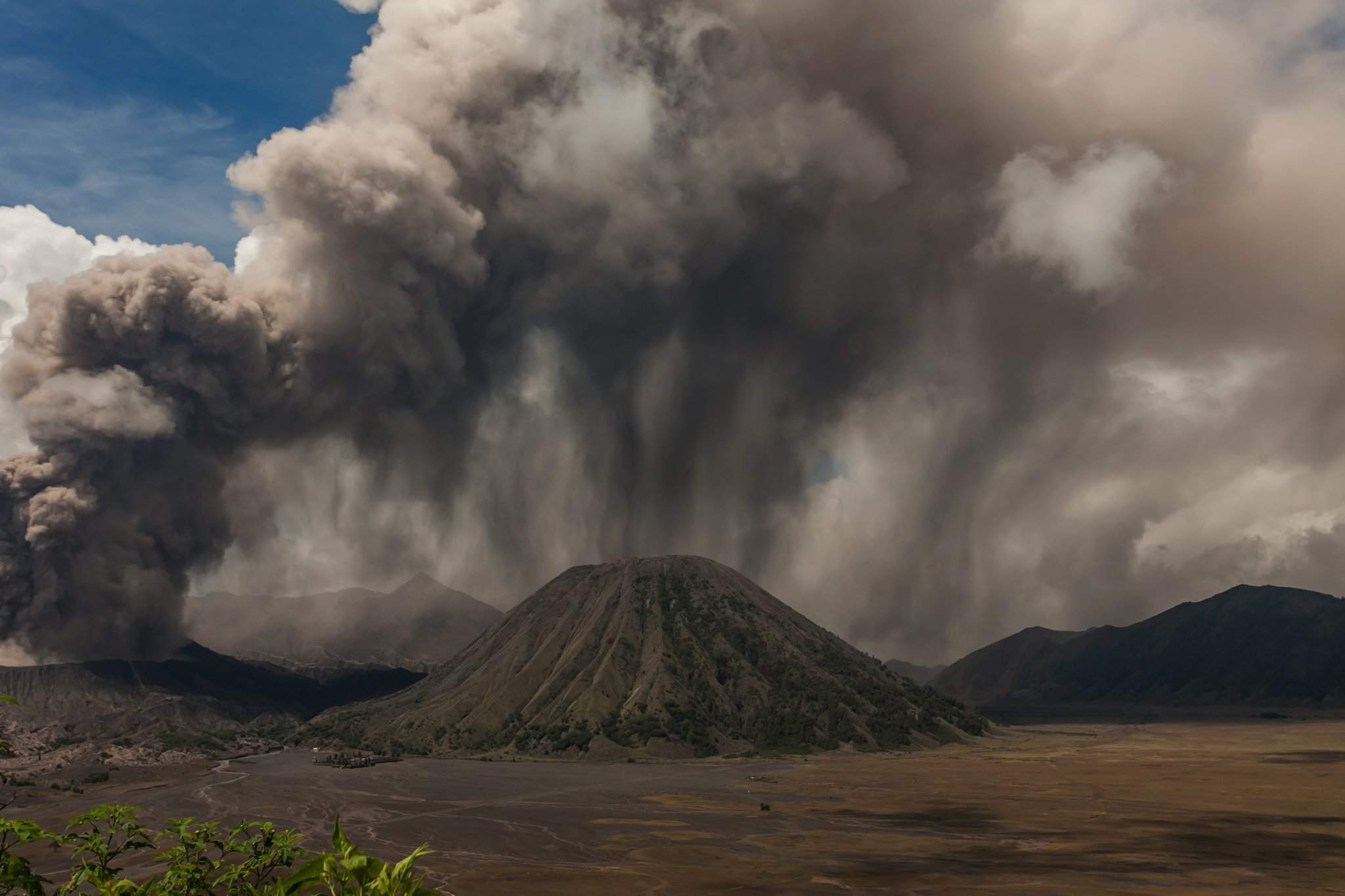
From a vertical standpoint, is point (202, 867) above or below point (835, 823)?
above

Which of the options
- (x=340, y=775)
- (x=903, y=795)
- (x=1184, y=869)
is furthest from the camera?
(x=340, y=775)

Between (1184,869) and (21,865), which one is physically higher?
(21,865)

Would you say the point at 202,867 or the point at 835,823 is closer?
the point at 202,867

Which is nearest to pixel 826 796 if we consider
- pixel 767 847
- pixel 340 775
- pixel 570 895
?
pixel 767 847

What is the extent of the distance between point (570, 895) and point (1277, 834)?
225 feet

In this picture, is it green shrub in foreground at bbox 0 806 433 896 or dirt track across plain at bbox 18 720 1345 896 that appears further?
dirt track across plain at bbox 18 720 1345 896

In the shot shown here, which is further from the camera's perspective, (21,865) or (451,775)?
(451,775)

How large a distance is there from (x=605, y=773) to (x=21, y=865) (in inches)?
7117

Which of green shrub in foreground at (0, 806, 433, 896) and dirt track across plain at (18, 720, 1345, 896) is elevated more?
green shrub in foreground at (0, 806, 433, 896)

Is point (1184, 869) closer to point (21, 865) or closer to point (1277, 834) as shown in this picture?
point (1277, 834)

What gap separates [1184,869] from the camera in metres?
78.7

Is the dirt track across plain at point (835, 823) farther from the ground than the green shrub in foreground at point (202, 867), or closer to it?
closer to it

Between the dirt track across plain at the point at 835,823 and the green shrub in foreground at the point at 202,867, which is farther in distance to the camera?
the dirt track across plain at the point at 835,823

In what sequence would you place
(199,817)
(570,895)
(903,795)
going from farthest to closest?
(903,795) < (199,817) < (570,895)
